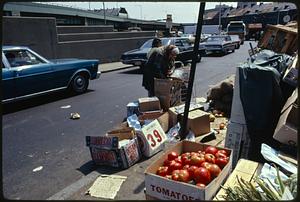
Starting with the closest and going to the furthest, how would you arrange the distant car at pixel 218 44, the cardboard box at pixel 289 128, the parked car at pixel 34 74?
the cardboard box at pixel 289 128 → the parked car at pixel 34 74 → the distant car at pixel 218 44

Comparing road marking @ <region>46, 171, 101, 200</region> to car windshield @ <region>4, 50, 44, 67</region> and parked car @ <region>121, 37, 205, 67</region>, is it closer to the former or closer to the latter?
car windshield @ <region>4, 50, 44, 67</region>

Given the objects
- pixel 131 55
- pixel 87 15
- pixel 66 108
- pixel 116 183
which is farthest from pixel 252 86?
pixel 87 15

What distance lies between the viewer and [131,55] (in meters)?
12.7

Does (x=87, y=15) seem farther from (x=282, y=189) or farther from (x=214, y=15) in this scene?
(x=282, y=189)

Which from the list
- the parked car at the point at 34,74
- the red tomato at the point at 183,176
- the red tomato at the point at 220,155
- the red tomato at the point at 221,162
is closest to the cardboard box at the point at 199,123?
the red tomato at the point at 220,155

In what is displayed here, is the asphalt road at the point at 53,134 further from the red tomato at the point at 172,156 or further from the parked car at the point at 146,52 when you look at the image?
the parked car at the point at 146,52

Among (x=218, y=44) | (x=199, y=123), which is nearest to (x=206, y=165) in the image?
(x=199, y=123)

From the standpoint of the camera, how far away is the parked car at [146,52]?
12.5 m

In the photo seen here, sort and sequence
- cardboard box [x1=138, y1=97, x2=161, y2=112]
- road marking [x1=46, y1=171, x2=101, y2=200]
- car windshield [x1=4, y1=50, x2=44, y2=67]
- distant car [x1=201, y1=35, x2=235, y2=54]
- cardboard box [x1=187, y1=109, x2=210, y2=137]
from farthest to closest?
1. distant car [x1=201, y1=35, x2=235, y2=54]
2. car windshield [x1=4, y1=50, x2=44, y2=67]
3. cardboard box [x1=138, y1=97, x2=161, y2=112]
4. cardboard box [x1=187, y1=109, x2=210, y2=137]
5. road marking [x1=46, y1=171, x2=101, y2=200]

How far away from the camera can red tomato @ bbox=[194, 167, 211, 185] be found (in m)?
2.53

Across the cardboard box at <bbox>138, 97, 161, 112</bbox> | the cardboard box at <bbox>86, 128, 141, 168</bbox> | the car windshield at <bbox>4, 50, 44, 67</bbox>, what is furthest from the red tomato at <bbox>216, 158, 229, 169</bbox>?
the car windshield at <bbox>4, 50, 44, 67</bbox>

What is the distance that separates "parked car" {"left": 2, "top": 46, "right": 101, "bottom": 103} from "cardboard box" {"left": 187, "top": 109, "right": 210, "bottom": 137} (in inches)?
169

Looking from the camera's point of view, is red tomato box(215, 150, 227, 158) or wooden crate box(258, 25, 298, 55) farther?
wooden crate box(258, 25, 298, 55)

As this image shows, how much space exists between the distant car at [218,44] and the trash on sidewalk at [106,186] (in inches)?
665
